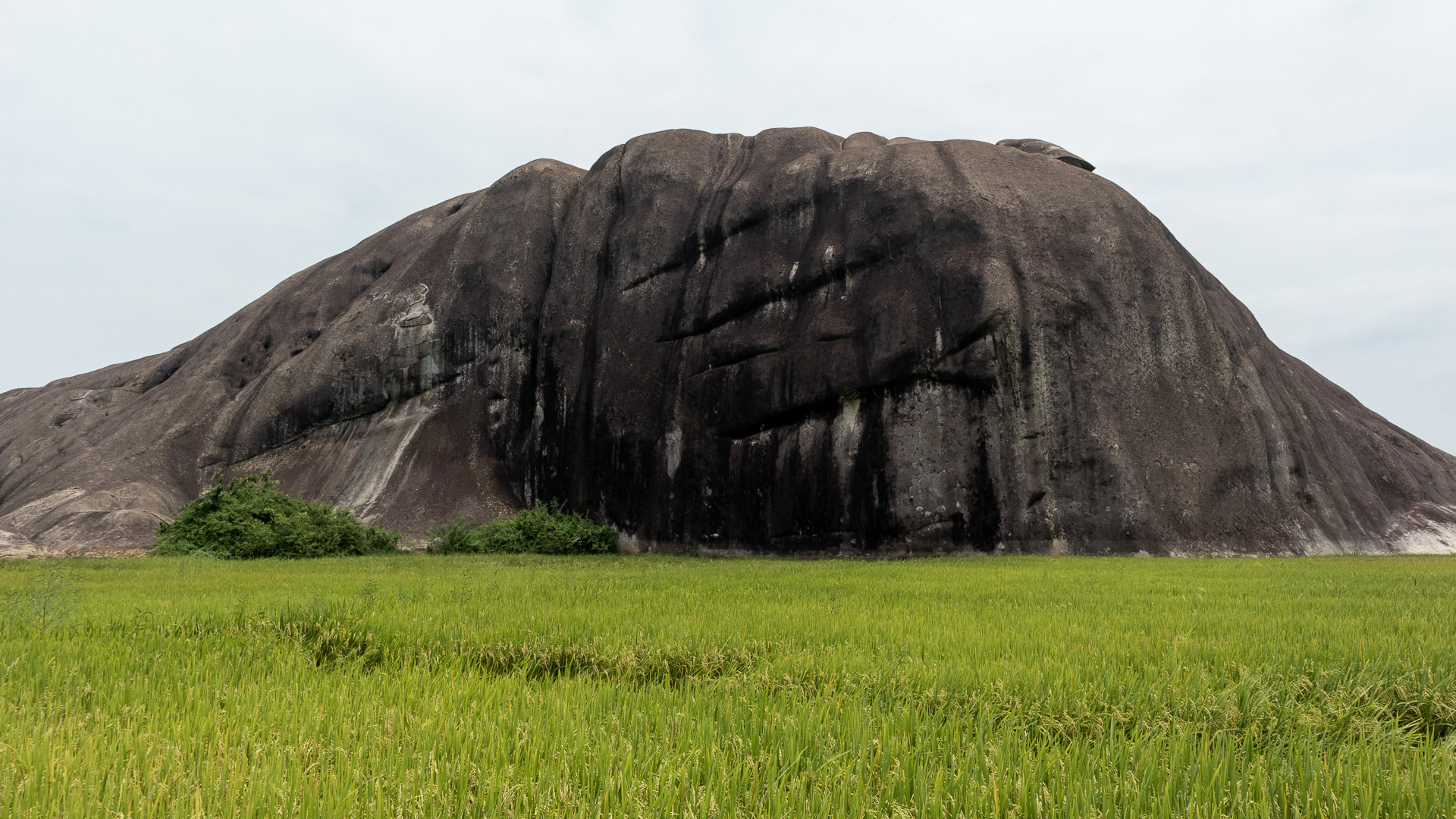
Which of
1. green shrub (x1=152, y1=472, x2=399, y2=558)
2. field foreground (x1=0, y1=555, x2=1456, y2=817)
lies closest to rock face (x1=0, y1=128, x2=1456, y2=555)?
green shrub (x1=152, y1=472, x2=399, y2=558)

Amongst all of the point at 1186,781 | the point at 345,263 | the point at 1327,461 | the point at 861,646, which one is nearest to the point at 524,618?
the point at 861,646

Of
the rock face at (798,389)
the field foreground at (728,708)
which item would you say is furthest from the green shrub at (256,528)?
the field foreground at (728,708)

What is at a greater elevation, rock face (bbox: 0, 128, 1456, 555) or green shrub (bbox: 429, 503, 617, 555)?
rock face (bbox: 0, 128, 1456, 555)

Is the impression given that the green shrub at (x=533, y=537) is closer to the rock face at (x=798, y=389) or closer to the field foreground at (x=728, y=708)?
the rock face at (x=798, y=389)

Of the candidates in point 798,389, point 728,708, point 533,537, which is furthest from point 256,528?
point 728,708

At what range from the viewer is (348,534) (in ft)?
81.9

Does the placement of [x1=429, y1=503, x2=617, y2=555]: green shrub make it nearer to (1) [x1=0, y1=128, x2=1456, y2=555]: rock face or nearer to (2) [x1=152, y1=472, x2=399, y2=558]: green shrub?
(1) [x1=0, y1=128, x2=1456, y2=555]: rock face

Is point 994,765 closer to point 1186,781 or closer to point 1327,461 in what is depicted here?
point 1186,781

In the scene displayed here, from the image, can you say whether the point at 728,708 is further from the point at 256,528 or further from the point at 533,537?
the point at 533,537

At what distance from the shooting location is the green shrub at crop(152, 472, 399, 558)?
22266 mm

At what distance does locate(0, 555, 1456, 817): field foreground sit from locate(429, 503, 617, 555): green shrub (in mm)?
18851

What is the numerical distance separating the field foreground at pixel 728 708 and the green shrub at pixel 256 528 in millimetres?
15825

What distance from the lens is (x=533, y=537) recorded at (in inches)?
1077

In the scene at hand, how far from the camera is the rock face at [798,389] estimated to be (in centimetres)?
2198
